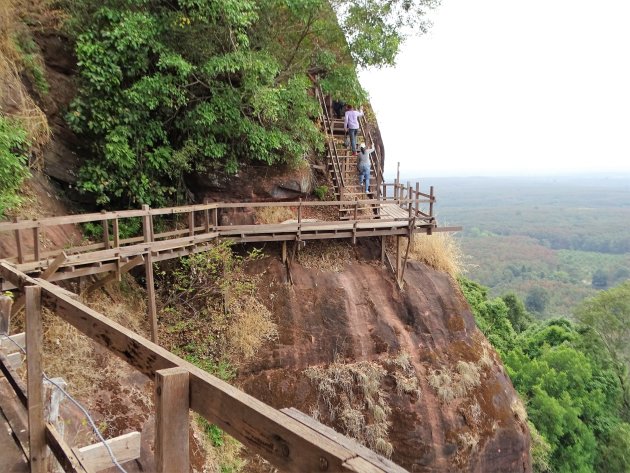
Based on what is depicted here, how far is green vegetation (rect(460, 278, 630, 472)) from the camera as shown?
21.0 metres

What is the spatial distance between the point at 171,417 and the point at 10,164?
8.57 metres

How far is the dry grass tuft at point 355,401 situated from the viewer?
11.2 m

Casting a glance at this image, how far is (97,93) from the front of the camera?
10.5 meters

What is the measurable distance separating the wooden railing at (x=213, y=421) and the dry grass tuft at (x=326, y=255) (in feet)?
32.9

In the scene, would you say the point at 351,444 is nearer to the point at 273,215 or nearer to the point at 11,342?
the point at 11,342

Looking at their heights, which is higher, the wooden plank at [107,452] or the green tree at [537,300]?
the wooden plank at [107,452]

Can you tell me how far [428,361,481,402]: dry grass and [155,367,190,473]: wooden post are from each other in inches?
445

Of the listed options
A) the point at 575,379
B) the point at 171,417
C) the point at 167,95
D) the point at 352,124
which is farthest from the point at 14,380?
the point at 575,379

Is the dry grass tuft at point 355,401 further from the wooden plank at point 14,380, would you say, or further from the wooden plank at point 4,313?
the wooden plank at point 14,380

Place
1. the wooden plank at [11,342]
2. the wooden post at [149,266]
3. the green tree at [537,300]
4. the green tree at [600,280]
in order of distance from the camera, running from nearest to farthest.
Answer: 1. the wooden plank at [11,342]
2. the wooden post at [149,266]
3. the green tree at [537,300]
4. the green tree at [600,280]

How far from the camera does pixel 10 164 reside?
330 inches

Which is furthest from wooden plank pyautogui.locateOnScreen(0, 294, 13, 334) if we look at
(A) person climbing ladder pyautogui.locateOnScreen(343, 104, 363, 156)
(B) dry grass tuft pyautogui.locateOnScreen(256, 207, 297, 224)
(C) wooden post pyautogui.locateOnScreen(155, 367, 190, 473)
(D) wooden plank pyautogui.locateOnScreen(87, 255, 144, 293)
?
(A) person climbing ladder pyautogui.locateOnScreen(343, 104, 363, 156)

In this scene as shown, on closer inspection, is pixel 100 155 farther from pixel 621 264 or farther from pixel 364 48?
pixel 621 264

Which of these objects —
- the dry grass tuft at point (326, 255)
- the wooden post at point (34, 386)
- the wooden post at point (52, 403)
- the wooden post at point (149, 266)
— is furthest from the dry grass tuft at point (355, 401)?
the wooden post at point (34, 386)
